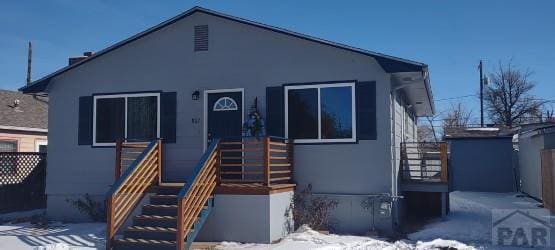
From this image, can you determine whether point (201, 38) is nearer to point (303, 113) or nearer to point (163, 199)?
point (303, 113)

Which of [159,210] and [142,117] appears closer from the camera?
[159,210]

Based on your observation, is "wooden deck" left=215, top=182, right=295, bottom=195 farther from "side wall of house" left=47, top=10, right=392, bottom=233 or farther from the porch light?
the porch light

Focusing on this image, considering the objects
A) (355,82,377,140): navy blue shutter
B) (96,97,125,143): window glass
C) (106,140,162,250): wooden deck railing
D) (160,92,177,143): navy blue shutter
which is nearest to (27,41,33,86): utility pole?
(96,97,125,143): window glass

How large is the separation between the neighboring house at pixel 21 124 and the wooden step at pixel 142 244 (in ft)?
37.2

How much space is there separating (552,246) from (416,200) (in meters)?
4.67

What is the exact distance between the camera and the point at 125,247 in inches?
313

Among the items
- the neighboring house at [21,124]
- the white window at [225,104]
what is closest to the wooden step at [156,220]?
the white window at [225,104]

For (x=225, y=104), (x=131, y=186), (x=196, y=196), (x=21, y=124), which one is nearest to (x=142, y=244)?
(x=196, y=196)

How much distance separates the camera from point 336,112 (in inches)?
395

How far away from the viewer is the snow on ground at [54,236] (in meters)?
8.35

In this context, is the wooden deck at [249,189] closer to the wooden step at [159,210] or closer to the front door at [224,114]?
the wooden step at [159,210]

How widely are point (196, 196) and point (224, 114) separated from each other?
9.37 ft

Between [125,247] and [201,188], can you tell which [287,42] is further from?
[125,247]

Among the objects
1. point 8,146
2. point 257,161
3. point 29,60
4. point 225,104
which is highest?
point 29,60
